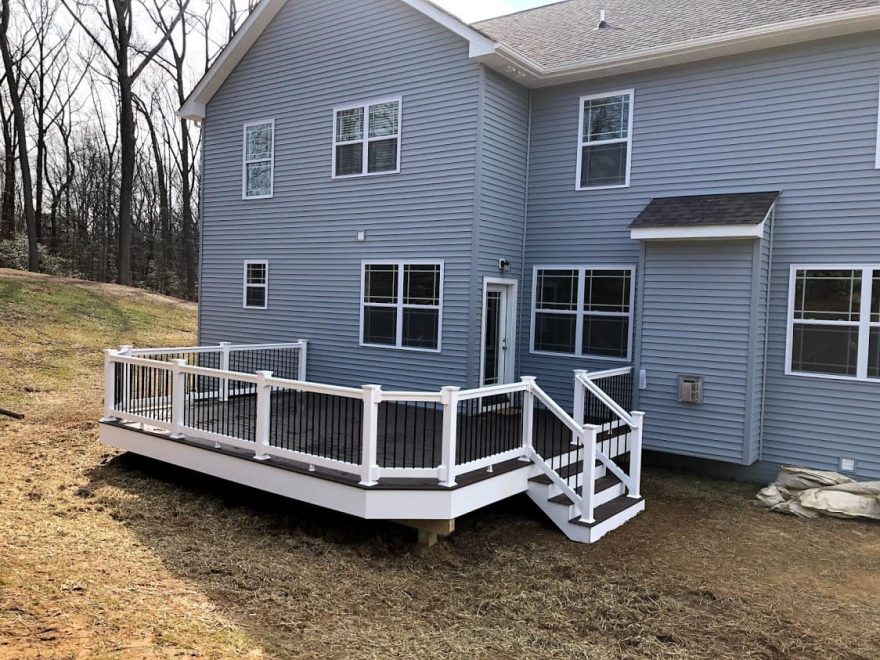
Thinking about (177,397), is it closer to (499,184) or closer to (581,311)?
(499,184)

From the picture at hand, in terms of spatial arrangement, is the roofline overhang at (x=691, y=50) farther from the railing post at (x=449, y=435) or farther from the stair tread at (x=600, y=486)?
the stair tread at (x=600, y=486)

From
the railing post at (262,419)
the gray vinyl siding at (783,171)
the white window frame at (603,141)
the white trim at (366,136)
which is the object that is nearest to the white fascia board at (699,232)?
the gray vinyl siding at (783,171)

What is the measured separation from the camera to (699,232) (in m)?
8.21

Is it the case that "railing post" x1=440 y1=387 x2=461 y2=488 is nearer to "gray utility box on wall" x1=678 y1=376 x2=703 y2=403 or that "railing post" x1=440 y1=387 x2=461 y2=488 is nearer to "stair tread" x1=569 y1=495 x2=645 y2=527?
"stair tread" x1=569 y1=495 x2=645 y2=527

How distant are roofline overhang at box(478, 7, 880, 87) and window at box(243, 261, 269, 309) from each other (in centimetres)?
567

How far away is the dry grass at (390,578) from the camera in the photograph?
4.53 meters

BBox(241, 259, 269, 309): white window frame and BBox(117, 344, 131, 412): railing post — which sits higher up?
BBox(241, 259, 269, 309): white window frame

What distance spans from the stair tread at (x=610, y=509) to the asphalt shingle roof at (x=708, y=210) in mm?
3428

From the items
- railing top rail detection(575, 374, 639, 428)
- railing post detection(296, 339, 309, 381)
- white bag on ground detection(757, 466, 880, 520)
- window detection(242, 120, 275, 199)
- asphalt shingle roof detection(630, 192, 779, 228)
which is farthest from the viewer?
window detection(242, 120, 275, 199)

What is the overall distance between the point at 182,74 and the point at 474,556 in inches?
1073

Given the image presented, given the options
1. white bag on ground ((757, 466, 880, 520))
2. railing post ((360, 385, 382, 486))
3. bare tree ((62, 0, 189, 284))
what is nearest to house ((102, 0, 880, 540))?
railing post ((360, 385, 382, 486))

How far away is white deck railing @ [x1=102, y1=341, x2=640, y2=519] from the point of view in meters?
6.04

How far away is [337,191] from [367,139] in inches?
40.0

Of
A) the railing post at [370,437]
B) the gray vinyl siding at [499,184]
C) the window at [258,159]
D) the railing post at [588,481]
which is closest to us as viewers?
the railing post at [370,437]
